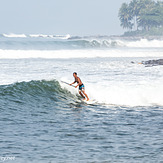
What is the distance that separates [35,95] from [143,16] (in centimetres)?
16689

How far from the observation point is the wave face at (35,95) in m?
16.2

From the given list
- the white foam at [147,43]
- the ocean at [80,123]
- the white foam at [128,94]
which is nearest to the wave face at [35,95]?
the ocean at [80,123]

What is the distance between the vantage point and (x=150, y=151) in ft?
30.6

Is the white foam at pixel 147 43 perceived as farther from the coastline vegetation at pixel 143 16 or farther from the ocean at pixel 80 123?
the ocean at pixel 80 123

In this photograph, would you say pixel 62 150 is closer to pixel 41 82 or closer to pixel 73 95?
pixel 73 95

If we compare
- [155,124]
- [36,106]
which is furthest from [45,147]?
[36,106]

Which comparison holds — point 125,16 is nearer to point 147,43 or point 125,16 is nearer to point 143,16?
point 143,16

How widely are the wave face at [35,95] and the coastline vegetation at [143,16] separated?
159 metres

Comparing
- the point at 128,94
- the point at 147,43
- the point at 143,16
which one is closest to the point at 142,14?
the point at 143,16

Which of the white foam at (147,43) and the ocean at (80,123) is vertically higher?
the white foam at (147,43)

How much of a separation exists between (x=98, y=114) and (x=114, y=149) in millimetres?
4577

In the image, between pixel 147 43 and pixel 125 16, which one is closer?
pixel 147 43

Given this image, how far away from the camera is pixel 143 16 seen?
178750 mm

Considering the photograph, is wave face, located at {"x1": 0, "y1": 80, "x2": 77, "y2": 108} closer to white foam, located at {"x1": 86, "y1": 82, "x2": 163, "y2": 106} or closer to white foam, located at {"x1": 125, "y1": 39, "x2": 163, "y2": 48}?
white foam, located at {"x1": 86, "y1": 82, "x2": 163, "y2": 106}
